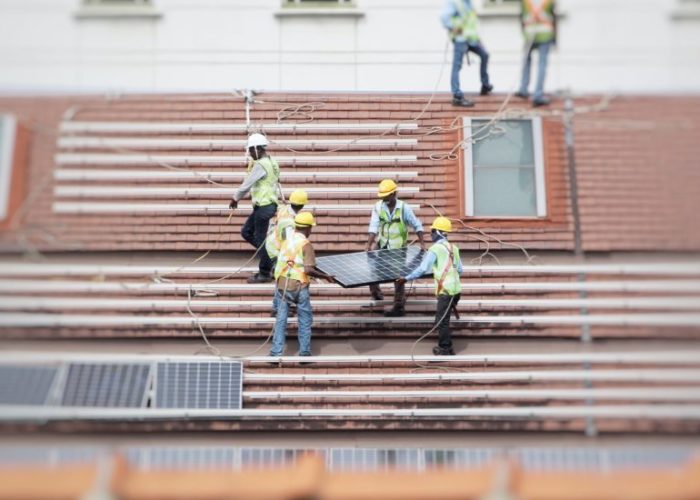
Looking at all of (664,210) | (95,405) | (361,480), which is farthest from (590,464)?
(95,405)

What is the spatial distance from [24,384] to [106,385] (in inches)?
38.9

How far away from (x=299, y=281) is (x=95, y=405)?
3.01 metres

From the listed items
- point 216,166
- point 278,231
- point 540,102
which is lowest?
point 278,231

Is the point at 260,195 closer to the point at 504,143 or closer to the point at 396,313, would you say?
the point at 396,313

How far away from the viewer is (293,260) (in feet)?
40.9

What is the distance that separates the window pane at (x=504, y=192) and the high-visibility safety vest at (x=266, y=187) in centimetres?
299

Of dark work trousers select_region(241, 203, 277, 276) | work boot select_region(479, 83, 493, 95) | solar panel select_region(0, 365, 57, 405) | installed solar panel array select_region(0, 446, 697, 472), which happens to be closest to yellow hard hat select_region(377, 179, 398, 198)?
dark work trousers select_region(241, 203, 277, 276)

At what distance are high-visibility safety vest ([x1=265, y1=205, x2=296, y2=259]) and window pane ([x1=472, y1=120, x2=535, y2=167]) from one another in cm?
295

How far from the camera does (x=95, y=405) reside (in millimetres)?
11906

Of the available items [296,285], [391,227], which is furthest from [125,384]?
[391,227]

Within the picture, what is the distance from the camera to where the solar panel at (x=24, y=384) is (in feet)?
38.0

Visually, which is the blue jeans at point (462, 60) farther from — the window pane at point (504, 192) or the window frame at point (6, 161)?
the window frame at point (6, 161)

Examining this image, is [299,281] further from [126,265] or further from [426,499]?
[426,499]

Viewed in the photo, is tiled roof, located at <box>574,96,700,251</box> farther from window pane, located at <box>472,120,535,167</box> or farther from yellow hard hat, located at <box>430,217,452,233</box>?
yellow hard hat, located at <box>430,217,452,233</box>
